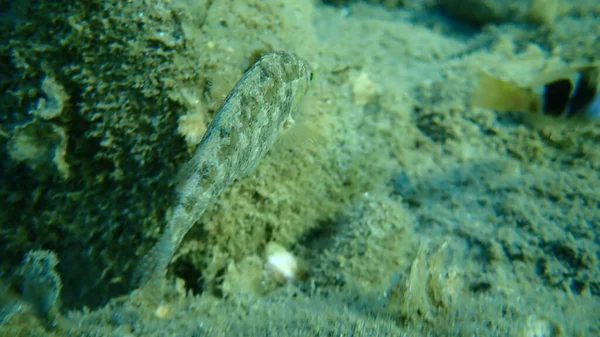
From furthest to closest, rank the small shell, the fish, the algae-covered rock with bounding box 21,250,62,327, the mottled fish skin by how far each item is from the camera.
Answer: the fish
the small shell
the mottled fish skin
the algae-covered rock with bounding box 21,250,62,327

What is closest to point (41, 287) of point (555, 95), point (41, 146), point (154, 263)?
point (154, 263)

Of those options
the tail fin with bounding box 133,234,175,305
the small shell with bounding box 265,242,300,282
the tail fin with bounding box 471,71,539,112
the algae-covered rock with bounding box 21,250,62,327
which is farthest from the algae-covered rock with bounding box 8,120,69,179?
the tail fin with bounding box 471,71,539,112

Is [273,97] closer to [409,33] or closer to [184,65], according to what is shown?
[184,65]

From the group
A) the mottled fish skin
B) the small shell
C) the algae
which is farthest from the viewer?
the small shell

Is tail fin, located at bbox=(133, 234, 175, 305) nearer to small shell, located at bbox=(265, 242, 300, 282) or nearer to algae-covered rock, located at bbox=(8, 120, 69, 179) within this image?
small shell, located at bbox=(265, 242, 300, 282)

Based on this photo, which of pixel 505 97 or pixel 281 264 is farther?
pixel 505 97

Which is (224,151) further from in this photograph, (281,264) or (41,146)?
(41,146)

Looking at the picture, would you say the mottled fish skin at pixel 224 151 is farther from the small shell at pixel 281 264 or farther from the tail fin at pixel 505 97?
the tail fin at pixel 505 97

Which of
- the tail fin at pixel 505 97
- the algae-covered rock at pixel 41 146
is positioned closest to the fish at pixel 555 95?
the tail fin at pixel 505 97
